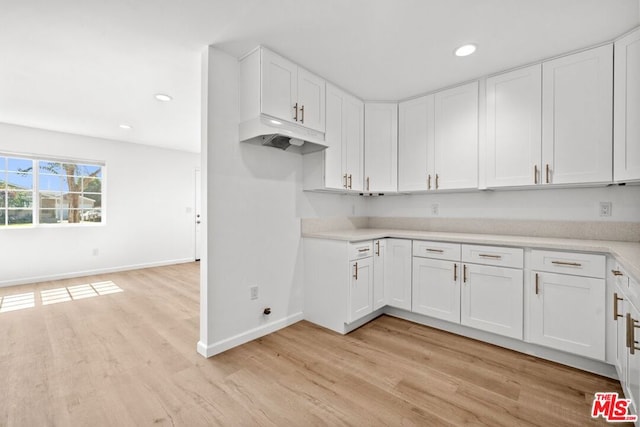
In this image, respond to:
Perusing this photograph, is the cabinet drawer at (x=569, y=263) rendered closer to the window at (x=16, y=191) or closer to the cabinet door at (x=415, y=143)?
the cabinet door at (x=415, y=143)

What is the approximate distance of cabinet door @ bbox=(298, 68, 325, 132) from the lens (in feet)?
8.45

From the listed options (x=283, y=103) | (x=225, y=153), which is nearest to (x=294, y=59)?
(x=283, y=103)

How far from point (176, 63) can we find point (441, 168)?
276 centimetres

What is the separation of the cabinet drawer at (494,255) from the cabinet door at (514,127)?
663 mm

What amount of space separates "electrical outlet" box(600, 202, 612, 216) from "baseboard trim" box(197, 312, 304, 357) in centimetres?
283

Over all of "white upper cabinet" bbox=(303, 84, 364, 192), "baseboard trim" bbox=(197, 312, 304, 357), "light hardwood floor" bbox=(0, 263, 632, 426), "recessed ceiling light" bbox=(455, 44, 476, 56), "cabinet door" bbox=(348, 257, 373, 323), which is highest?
"recessed ceiling light" bbox=(455, 44, 476, 56)

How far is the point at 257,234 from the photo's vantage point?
2.58m

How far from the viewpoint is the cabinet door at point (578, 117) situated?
7.14 ft

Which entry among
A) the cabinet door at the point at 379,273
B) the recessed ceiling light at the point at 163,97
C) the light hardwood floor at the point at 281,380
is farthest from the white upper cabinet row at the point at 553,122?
the recessed ceiling light at the point at 163,97

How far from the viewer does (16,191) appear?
4.40 meters

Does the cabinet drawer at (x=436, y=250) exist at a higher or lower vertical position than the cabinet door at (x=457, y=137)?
lower

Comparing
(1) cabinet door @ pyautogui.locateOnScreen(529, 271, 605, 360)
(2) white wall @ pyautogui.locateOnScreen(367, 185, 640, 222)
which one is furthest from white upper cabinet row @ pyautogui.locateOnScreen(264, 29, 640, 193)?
(1) cabinet door @ pyautogui.locateOnScreen(529, 271, 605, 360)

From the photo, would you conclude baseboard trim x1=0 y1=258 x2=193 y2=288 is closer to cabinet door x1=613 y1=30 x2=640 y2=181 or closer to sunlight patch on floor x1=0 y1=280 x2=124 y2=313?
sunlight patch on floor x1=0 y1=280 x2=124 y2=313

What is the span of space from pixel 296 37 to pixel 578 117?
7.61 feet
